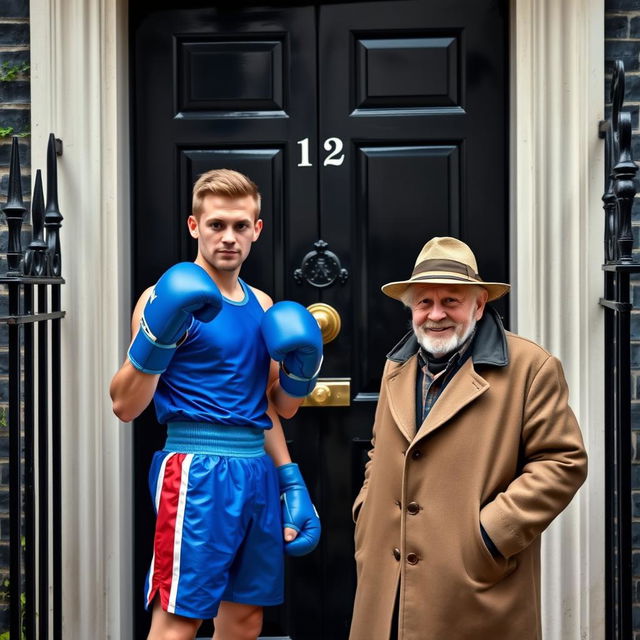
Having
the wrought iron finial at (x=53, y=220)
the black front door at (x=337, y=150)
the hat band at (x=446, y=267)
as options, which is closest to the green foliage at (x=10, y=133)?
the wrought iron finial at (x=53, y=220)

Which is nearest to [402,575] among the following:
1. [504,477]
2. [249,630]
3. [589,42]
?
[504,477]

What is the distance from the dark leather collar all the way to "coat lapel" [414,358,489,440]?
48 mm

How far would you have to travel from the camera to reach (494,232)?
3.59 m

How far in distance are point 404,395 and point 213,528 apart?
68 cm

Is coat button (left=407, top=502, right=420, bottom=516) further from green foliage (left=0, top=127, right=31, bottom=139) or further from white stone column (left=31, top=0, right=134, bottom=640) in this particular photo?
green foliage (left=0, top=127, right=31, bottom=139)

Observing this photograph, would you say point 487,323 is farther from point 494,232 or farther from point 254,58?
point 254,58

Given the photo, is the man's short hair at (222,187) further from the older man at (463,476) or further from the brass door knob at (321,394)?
the brass door knob at (321,394)

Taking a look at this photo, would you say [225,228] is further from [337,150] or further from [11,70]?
[11,70]

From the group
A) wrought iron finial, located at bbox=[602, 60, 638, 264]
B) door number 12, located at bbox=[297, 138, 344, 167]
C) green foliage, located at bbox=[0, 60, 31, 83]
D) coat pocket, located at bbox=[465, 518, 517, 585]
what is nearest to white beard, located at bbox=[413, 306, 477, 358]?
coat pocket, located at bbox=[465, 518, 517, 585]

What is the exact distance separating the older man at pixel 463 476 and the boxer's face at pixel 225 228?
1.79 feet

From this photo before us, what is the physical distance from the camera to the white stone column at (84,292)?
3.35 m

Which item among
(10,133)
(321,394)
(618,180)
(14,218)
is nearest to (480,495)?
→ (618,180)

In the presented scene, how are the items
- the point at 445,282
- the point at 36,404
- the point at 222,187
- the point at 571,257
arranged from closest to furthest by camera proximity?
the point at 445,282 → the point at 222,187 → the point at 571,257 → the point at 36,404

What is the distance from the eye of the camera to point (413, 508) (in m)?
2.54
